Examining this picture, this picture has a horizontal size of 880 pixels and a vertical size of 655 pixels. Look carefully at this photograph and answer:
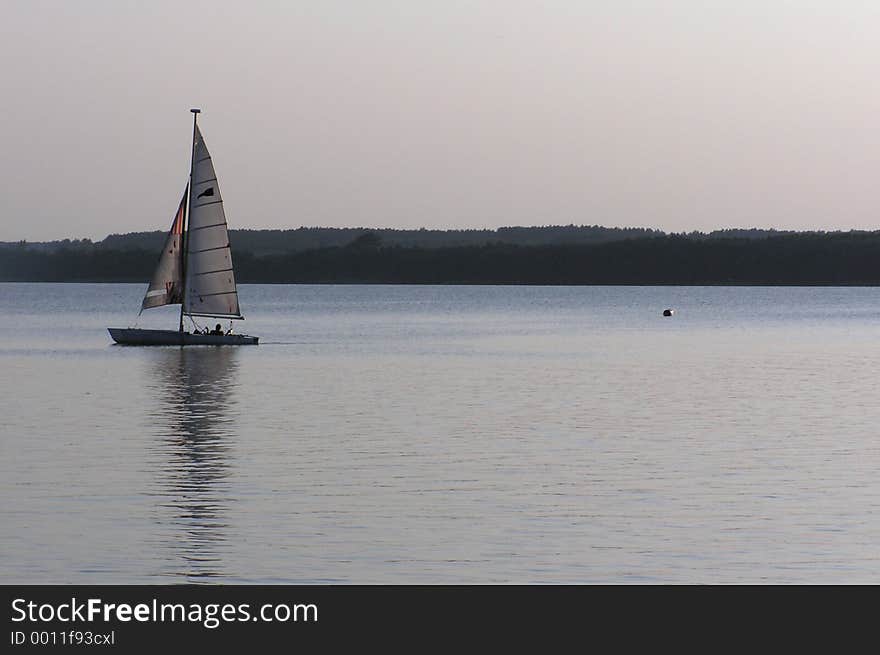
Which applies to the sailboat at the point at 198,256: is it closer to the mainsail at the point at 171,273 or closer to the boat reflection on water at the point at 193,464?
the mainsail at the point at 171,273

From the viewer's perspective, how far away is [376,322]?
6555 inches

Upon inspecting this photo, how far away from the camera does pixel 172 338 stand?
92.9m

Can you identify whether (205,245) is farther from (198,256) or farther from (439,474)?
(439,474)

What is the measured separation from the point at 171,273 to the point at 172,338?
3.53 m

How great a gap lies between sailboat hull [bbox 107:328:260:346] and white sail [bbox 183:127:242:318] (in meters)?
1.53

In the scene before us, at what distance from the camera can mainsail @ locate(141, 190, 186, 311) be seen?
92062mm

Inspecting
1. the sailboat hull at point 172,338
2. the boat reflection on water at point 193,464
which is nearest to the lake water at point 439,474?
the boat reflection on water at point 193,464

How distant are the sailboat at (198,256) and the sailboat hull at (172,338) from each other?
0.08 m

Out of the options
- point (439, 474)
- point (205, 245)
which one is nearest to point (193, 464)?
point (439, 474)

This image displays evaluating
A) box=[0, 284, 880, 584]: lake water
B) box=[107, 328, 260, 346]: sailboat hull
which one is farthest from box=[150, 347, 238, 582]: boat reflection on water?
box=[107, 328, 260, 346]: sailboat hull

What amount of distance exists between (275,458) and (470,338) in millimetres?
84387

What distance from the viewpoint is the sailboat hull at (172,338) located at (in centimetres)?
9106
